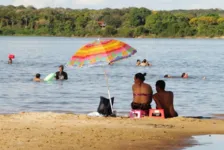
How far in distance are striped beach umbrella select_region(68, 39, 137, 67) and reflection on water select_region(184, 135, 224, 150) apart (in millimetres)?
2798

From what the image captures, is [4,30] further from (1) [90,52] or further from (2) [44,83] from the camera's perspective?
(1) [90,52]

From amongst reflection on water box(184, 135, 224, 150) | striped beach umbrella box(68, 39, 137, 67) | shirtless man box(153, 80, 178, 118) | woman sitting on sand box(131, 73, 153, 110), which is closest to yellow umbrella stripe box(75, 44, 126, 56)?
striped beach umbrella box(68, 39, 137, 67)

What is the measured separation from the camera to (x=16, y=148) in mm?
11305

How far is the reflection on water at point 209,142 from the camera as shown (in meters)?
12.1

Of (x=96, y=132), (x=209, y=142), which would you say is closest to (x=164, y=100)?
(x=96, y=132)

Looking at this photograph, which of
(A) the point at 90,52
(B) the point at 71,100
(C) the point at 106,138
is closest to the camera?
(C) the point at 106,138

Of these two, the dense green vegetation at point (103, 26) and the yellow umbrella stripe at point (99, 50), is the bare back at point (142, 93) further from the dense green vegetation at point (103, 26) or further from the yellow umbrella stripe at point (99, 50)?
the dense green vegetation at point (103, 26)

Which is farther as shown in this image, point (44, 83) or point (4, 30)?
point (4, 30)

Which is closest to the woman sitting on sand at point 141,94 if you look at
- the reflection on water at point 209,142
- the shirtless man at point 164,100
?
the shirtless man at point 164,100

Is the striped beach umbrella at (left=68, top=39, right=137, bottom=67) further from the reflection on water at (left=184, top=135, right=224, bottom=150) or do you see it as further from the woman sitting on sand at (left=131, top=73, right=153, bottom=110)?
the reflection on water at (left=184, top=135, right=224, bottom=150)

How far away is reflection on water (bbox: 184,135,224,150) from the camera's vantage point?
12.1 metres

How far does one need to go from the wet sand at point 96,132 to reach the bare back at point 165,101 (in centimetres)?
27

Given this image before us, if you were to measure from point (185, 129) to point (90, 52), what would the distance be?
272 cm

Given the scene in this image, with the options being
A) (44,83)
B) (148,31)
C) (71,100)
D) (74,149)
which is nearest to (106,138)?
(74,149)
